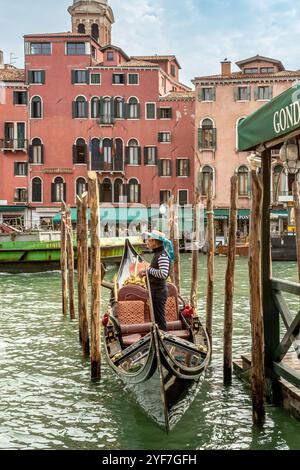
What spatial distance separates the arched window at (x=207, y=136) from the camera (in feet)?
102

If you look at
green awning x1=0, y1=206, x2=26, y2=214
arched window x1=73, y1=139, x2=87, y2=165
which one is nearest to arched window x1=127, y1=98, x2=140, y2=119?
arched window x1=73, y1=139, x2=87, y2=165

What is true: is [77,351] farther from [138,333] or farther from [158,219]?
[158,219]

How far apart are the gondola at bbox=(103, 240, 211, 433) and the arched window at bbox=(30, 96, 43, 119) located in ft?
82.6

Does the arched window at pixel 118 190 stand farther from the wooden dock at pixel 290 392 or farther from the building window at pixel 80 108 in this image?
the wooden dock at pixel 290 392

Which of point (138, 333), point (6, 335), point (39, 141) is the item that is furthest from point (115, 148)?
point (138, 333)

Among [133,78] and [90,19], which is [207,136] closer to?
[133,78]

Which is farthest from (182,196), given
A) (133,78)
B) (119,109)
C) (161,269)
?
(161,269)

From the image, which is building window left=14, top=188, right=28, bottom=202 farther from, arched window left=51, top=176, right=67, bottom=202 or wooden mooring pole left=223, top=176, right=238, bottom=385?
wooden mooring pole left=223, top=176, right=238, bottom=385

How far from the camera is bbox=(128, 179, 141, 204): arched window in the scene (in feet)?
105

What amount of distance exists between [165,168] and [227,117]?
3.77 meters

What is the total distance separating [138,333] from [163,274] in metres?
0.87

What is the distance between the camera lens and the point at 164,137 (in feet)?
105

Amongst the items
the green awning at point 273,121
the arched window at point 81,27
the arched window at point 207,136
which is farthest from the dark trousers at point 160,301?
the arched window at point 81,27

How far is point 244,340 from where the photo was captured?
360 inches
